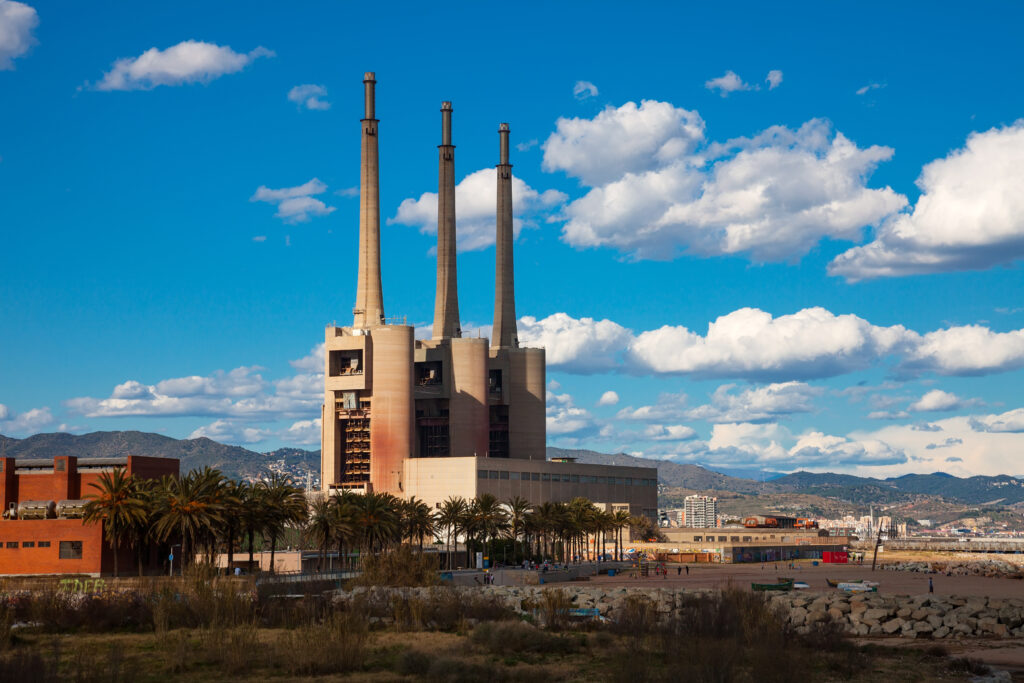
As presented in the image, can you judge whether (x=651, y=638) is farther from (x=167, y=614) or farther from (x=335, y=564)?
(x=335, y=564)

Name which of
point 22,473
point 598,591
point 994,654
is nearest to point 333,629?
point 994,654

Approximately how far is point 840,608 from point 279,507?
166ft

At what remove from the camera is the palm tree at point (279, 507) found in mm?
109750

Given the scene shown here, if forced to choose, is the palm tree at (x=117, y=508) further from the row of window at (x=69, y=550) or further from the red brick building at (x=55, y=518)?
the row of window at (x=69, y=550)

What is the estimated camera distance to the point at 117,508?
101 meters

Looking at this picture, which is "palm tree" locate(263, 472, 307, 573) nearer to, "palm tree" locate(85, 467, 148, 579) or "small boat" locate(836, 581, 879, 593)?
"palm tree" locate(85, 467, 148, 579)

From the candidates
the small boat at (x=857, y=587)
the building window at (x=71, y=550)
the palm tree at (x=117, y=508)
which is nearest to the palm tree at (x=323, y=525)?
the palm tree at (x=117, y=508)

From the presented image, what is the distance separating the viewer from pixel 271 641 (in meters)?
62.8

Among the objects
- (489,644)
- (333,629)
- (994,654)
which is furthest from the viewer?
(994,654)

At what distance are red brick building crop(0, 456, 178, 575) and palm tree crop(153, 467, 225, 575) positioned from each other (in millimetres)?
10086

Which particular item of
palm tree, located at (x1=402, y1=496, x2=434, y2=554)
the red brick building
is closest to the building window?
the red brick building

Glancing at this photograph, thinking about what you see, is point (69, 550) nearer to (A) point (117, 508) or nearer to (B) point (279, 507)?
(A) point (117, 508)

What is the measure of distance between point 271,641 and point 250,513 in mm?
45368

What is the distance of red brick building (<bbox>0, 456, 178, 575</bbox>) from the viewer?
107750 millimetres
